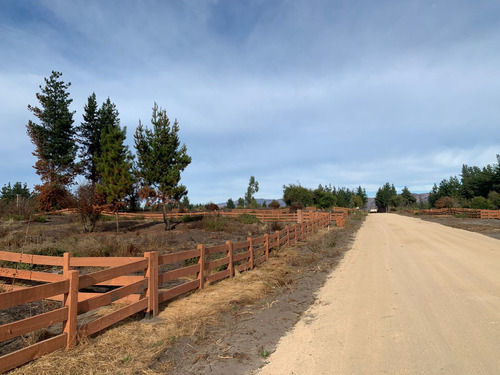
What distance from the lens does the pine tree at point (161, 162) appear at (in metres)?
26.8

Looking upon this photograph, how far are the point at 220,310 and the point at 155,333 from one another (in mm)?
1544

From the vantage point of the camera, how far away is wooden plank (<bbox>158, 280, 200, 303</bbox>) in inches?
251

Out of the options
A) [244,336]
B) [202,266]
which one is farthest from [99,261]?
[244,336]

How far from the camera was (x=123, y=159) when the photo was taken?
2684 centimetres

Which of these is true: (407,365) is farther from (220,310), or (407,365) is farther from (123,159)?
(123,159)

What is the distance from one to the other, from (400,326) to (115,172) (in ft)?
79.1

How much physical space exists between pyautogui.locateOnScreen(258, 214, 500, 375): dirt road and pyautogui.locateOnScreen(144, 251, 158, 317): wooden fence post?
2.38 meters

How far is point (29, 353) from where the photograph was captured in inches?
151

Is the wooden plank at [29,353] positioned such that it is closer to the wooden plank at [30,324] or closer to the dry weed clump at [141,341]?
the dry weed clump at [141,341]

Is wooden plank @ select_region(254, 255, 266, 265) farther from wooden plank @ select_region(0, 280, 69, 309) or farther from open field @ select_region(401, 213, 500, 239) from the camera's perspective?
open field @ select_region(401, 213, 500, 239)

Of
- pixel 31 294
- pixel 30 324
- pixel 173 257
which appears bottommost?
pixel 30 324

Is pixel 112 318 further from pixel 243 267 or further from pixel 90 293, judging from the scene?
pixel 243 267

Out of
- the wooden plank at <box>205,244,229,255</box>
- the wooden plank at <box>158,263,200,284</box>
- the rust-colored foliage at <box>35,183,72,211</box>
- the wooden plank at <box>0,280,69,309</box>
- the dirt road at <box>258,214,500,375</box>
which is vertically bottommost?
the dirt road at <box>258,214,500,375</box>

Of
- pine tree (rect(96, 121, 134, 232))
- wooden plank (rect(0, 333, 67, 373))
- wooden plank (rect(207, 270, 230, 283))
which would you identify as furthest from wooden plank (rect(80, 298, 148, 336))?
pine tree (rect(96, 121, 134, 232))
